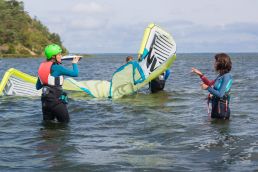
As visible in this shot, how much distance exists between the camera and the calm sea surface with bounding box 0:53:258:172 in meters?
6.97

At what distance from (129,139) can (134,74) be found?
21.4 feet

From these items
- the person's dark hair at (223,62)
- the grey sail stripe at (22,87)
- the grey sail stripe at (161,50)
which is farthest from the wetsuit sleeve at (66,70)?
the grey sail stripe at (161,50)

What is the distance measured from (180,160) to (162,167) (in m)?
0.49

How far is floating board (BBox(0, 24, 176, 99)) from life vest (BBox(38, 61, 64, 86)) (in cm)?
524

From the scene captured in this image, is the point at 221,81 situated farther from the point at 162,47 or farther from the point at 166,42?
the point at 166,42

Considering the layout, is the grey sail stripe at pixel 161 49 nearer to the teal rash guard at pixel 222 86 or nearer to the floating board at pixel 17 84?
the floating board at pixel 17 84

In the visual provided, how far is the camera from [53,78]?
9227mm

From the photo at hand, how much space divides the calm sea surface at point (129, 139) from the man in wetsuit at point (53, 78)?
1.54ft

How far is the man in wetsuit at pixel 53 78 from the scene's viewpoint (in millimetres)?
9133

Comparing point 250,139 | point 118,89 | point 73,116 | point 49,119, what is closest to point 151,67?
point 118,89

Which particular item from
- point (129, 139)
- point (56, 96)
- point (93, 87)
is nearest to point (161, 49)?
point (93, 87)

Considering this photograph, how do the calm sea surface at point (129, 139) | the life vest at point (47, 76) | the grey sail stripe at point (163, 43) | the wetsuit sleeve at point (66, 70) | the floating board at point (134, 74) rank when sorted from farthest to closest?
the grey sail stripe at point (163, 43)
the floating board at point (134, 74)
the life vest at point (47, 76)
the wetsuit sleeve at point (66, 70)
the calm sea surface at point (129, 139)

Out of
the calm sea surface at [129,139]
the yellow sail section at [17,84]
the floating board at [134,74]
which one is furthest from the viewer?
the floating board at [134,74]

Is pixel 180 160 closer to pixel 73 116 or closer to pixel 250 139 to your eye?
pixel 250 139
